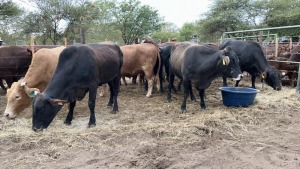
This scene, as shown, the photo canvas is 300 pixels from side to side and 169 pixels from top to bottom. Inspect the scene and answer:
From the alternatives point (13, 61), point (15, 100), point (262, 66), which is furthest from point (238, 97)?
point (13, 61)

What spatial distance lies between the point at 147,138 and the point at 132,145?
38 cm

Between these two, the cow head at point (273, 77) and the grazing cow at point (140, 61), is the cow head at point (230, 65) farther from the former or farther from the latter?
the grazing cow at point (140, 61)

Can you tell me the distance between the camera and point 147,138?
15.9ft

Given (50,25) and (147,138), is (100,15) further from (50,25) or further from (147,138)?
(147,138)

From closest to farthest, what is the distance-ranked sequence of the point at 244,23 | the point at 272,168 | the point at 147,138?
the point at 272,168, the point at 147,138, the point at 244,23

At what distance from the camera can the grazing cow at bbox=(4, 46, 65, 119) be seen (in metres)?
5.93

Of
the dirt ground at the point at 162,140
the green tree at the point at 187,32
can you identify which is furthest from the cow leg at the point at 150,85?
the green tree at the point at 187,32

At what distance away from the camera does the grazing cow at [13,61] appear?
8164 millimetres

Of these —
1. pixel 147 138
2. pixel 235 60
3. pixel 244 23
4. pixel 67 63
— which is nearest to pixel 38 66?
pixel 67 63

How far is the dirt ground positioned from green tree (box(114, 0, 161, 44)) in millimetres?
20237

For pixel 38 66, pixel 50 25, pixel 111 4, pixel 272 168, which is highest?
pixel 111 4

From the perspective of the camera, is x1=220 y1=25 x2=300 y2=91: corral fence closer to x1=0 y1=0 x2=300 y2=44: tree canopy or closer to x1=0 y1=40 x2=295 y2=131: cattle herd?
x1=0 y1=40 x2=295 y2=131: cattle herd

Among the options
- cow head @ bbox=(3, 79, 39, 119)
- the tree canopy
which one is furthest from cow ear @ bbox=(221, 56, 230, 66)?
the tree canopy

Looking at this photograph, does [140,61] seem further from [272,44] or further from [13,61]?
[272,44]
